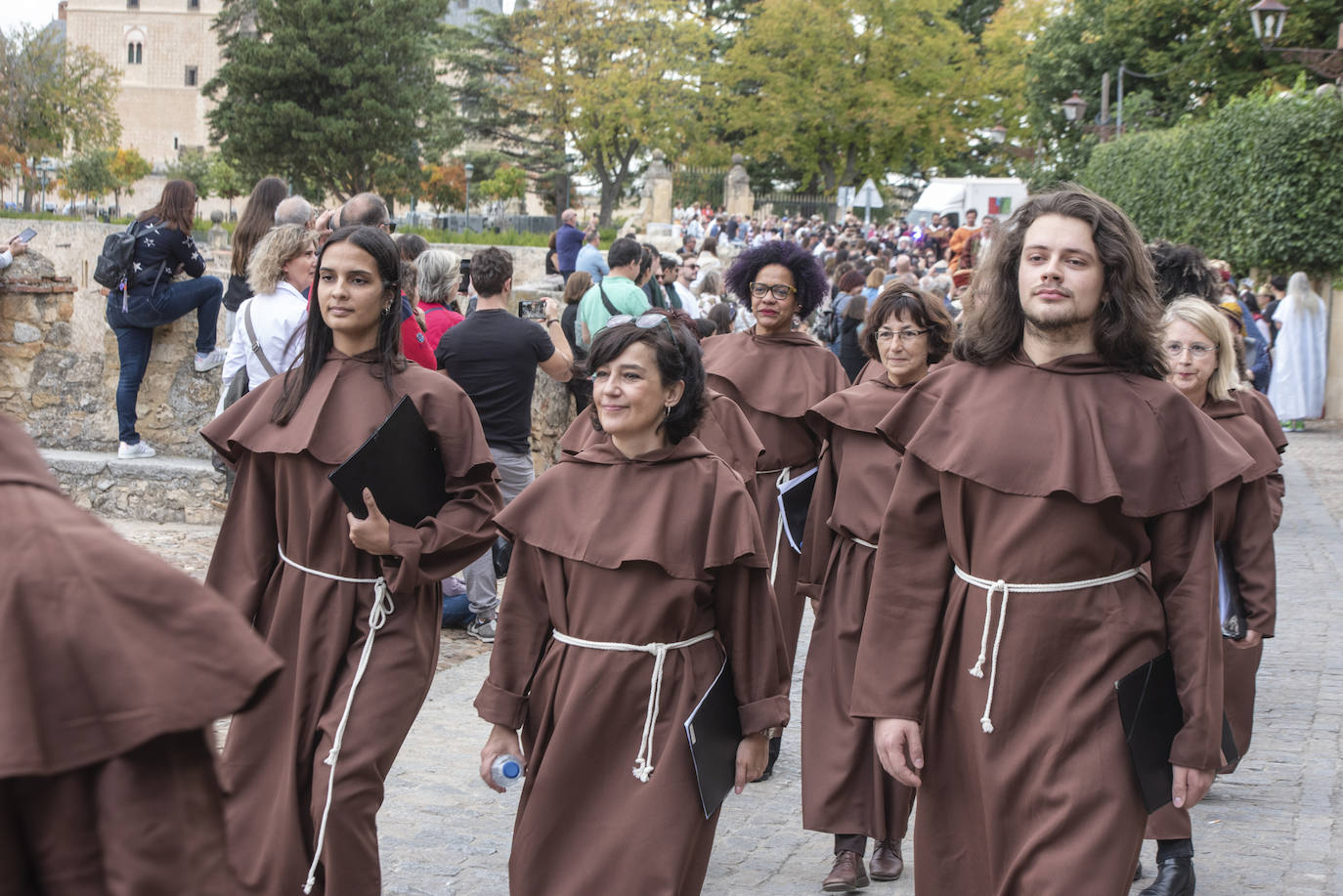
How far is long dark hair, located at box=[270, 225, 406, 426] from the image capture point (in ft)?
15.5

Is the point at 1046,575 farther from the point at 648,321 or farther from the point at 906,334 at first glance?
the point at 906,334

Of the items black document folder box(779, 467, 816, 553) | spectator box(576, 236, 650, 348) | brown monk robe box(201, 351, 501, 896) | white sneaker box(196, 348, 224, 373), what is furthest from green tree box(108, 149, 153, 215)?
brown monk robe box(201, 351, 501, 896)

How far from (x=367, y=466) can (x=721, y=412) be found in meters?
2.52

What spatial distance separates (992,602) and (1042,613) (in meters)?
0.13

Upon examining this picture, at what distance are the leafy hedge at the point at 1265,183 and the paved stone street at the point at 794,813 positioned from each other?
13.5 metres

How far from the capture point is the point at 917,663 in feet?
13.3

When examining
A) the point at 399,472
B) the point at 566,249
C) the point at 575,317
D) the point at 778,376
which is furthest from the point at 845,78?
the point at 399,472

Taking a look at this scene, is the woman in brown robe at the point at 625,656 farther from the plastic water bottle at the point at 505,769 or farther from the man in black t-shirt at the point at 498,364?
the man in black t-shirt at the point at 498,364

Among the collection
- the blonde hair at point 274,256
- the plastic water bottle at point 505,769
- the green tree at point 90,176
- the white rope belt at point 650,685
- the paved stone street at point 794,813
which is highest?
the green tree at point 90,176

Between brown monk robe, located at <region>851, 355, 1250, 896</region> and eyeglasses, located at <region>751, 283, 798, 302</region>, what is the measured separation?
3414 millimetres

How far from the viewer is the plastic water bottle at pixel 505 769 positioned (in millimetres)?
4258

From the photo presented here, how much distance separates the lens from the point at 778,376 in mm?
7359

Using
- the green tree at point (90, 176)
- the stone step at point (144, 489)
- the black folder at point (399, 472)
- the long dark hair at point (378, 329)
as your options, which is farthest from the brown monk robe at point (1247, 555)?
the green tree at point (90, 176)

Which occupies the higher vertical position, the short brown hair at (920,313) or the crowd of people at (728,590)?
the short brown hair at (920,313)
